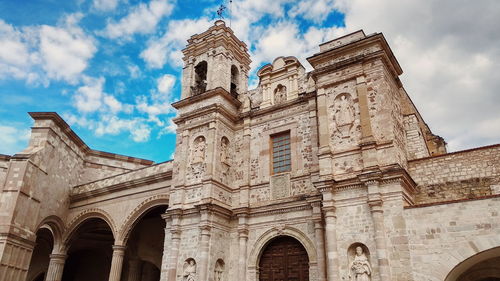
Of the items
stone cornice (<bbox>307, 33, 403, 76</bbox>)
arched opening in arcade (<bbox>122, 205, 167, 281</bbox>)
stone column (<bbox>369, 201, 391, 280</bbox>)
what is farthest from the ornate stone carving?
arched opening in arcade (<bbox>122, 205, 167, 281</bbox>)

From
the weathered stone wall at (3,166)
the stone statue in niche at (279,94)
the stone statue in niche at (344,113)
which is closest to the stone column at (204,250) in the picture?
the stone statue in niche at (344,113)

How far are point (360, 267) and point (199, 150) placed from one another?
7016mm

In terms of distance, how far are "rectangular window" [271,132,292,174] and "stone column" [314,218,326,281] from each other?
251cm

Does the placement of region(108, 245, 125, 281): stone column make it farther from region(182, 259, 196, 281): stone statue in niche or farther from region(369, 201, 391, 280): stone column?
region(369, 201, 391, 280): stone column

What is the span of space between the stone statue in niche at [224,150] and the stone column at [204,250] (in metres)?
2.61

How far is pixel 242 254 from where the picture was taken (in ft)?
42.7

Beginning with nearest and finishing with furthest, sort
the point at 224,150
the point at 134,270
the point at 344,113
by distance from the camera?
1. the point at 344,113
2. the point at 224,150
3. the point at 134,270

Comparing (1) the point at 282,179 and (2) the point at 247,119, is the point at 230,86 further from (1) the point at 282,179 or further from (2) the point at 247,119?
(1) the point at 282,179

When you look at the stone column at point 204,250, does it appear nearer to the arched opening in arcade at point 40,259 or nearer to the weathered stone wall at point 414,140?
the weathered stone wall at point 414,140

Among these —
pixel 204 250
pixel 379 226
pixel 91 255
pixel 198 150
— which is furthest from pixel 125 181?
pixel 379 226

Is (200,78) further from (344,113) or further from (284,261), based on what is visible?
(284,261)

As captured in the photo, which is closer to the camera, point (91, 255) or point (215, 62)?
point (215, 62)

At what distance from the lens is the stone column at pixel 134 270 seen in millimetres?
19312

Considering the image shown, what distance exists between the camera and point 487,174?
34.8ft
